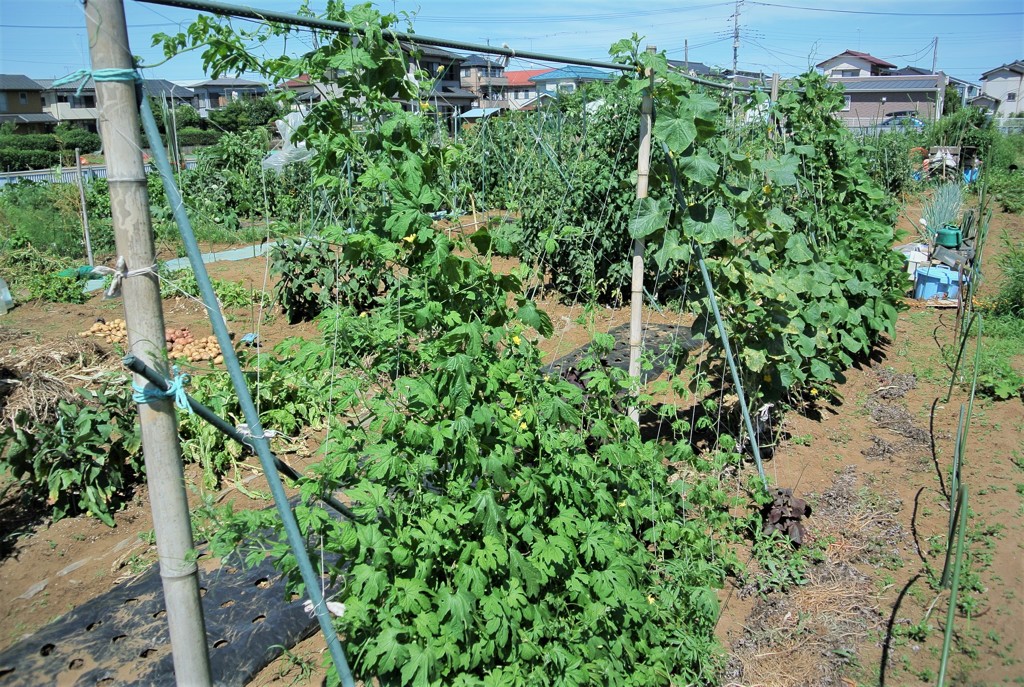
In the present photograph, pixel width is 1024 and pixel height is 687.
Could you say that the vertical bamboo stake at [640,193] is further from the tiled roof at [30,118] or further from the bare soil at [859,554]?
the tiled roof at [30,118]

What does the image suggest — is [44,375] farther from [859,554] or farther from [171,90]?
[859,554]

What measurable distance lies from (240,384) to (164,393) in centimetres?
18

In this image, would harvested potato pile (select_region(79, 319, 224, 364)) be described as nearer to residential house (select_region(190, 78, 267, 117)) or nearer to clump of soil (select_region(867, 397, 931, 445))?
residential house (select_region(190, 78, 267, 117))

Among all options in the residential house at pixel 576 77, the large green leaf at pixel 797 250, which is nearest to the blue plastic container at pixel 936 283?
the large green leaf at pixel 797 250

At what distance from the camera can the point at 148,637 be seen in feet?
10.5

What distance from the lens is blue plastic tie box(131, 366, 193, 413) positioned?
163 centimetres

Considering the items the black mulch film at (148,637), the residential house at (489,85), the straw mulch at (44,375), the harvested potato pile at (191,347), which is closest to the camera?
the black mulch film at (148,637)

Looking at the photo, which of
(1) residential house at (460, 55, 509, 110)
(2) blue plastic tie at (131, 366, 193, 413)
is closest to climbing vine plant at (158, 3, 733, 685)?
(2) blue plastic tie at (131, 366, 193, 413)

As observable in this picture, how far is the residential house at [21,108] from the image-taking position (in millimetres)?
43594

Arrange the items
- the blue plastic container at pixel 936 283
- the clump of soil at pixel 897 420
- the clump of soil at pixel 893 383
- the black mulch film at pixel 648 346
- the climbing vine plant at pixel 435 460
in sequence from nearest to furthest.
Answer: the climbing vine plant at pixel 435 460
the clump of soil at pixel 897 420
the clump of soil at pixel 893 383
the black mulch film at pixel 648 346
the blue plastic container at pixel 936 283

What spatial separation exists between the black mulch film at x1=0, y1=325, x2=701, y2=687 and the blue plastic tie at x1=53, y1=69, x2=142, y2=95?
2082 mm

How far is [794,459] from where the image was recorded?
4.93 m

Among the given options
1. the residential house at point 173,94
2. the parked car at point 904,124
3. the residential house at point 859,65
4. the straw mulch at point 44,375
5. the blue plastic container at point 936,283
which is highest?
the residential house at point 859,65

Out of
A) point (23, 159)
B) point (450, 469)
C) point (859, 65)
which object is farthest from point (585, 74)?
point (859, 65)
